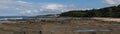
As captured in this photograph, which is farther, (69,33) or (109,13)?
(109,13)

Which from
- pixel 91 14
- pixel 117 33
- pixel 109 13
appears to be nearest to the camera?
pixel 117 33

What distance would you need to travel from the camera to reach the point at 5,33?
1558 inches

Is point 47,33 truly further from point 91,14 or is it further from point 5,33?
point 91,14

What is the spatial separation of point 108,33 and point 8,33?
11.1 m

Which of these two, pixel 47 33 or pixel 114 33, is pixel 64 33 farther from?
pixel 114 33

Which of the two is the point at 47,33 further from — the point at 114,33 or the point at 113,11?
the point at 113,11

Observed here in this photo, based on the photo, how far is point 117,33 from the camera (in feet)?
126

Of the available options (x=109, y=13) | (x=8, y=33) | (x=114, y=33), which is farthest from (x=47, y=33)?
(x=109, y=13)

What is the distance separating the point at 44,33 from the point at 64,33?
234 centimetres

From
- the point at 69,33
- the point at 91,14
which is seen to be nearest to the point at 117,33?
the point at 69,33

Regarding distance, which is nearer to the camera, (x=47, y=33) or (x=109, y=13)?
(x=47, y=33)

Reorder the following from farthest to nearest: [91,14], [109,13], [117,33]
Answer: [91,14] < [109,13] < [117,33]

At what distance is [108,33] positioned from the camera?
38656 mm

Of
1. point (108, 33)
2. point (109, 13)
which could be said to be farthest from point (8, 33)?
point (109, 13)
